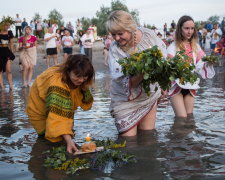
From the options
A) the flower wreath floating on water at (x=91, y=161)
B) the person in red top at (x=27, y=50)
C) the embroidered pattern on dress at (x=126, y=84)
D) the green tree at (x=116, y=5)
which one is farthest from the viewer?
the green tree at (x=116, y=5)

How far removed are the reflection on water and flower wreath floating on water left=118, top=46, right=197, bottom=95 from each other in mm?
865

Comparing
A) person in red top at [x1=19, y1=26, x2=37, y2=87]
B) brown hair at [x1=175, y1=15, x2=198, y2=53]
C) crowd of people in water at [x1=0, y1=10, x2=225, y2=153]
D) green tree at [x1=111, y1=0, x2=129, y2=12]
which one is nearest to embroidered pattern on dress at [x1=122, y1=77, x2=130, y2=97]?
crowd of people in water at [x1=0, y1=10, x2=225, y2=153]

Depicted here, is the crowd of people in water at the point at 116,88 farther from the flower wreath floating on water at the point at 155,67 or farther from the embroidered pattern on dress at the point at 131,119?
the flower wreath floating on water at the point at 155,67

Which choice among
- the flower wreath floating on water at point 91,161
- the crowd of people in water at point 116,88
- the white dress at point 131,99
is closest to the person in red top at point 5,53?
the crowd of people in water at point 116,88

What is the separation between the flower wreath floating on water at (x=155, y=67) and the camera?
4.38m

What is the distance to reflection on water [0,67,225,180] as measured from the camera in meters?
3.86

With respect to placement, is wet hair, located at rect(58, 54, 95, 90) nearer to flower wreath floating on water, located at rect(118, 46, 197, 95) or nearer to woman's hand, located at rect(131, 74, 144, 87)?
flower wreath floating on water, located at rect(118, 46, 197, 95)

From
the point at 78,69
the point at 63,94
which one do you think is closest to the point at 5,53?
the point at 63,94

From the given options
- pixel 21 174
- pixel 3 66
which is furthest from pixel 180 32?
pixel 3 66

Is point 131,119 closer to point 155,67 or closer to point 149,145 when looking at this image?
point 149,145

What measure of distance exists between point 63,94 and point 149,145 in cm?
130

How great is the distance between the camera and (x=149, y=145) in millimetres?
4902

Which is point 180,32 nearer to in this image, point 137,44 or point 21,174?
point 137,44

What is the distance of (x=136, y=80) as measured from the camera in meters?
4.82
